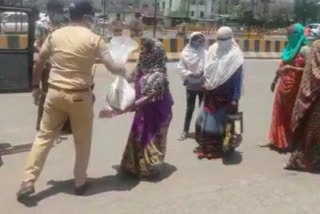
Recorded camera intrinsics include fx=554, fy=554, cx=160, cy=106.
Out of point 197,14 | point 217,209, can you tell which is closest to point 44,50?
point 217,209

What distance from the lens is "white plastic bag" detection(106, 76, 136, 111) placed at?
525 centimetres

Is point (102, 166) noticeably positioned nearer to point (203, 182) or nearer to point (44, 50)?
point (203, 182)

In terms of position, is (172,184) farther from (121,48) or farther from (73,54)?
(73,54)

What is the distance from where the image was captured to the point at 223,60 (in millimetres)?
6113

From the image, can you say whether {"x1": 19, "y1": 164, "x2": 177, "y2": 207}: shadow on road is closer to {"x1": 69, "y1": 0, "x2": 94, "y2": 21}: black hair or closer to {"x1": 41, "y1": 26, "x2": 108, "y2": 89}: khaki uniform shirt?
{"x1": 41, "y1": 26, "x2": 108, "y2": 89}: khaki uniform shirt

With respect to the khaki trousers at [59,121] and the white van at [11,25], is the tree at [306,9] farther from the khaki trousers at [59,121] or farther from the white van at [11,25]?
the khaki trousers at [59,121]

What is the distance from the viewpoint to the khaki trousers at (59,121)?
4.70 meters

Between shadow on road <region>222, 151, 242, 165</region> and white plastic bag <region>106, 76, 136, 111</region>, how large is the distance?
5.12 feet

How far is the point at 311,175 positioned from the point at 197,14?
64872 millimetres

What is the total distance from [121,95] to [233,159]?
1837 mm

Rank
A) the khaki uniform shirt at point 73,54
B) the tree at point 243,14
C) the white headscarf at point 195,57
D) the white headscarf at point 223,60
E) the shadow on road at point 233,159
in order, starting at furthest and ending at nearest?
the tree at point 243,14
the white headscarf at point 195,57
the shadow on road at point 233,159
the white headscarf at point 223,60
the khaki uniform shirt at point 73,54

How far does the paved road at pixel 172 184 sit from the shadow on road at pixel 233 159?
0.01 meters

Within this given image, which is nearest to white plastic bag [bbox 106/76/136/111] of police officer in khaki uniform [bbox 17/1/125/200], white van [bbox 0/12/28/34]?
police officer in khaki uniform [bbox 17/1/125/200]

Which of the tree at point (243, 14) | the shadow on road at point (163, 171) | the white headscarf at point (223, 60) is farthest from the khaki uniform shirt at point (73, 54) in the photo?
the tree at point (243, 14)
